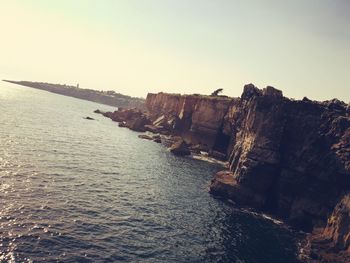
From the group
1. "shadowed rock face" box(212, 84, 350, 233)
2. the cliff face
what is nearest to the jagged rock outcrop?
the cliff face

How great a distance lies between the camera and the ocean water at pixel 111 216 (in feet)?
93.3

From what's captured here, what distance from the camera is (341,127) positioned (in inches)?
1837

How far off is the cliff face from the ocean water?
5.13 meters

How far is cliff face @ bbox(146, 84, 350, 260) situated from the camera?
45875 millimetres

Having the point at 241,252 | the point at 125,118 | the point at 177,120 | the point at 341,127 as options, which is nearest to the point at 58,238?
the point at 241,252

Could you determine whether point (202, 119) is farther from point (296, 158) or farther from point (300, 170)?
point (300, 170)

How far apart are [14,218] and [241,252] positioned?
24484mm

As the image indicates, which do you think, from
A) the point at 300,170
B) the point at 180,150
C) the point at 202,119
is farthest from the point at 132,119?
the point at 300,170

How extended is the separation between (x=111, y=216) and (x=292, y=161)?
105 feet

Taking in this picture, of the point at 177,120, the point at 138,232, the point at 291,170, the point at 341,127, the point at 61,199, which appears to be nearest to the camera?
the point at 138,232

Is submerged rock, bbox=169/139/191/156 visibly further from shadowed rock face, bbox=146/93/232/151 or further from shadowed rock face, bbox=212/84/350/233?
shadowed rock face, bbox=212/84/350/233

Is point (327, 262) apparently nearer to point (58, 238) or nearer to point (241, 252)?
point (241, 252)

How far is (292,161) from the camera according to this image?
51.9m

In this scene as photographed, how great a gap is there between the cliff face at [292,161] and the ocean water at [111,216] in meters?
5.13
